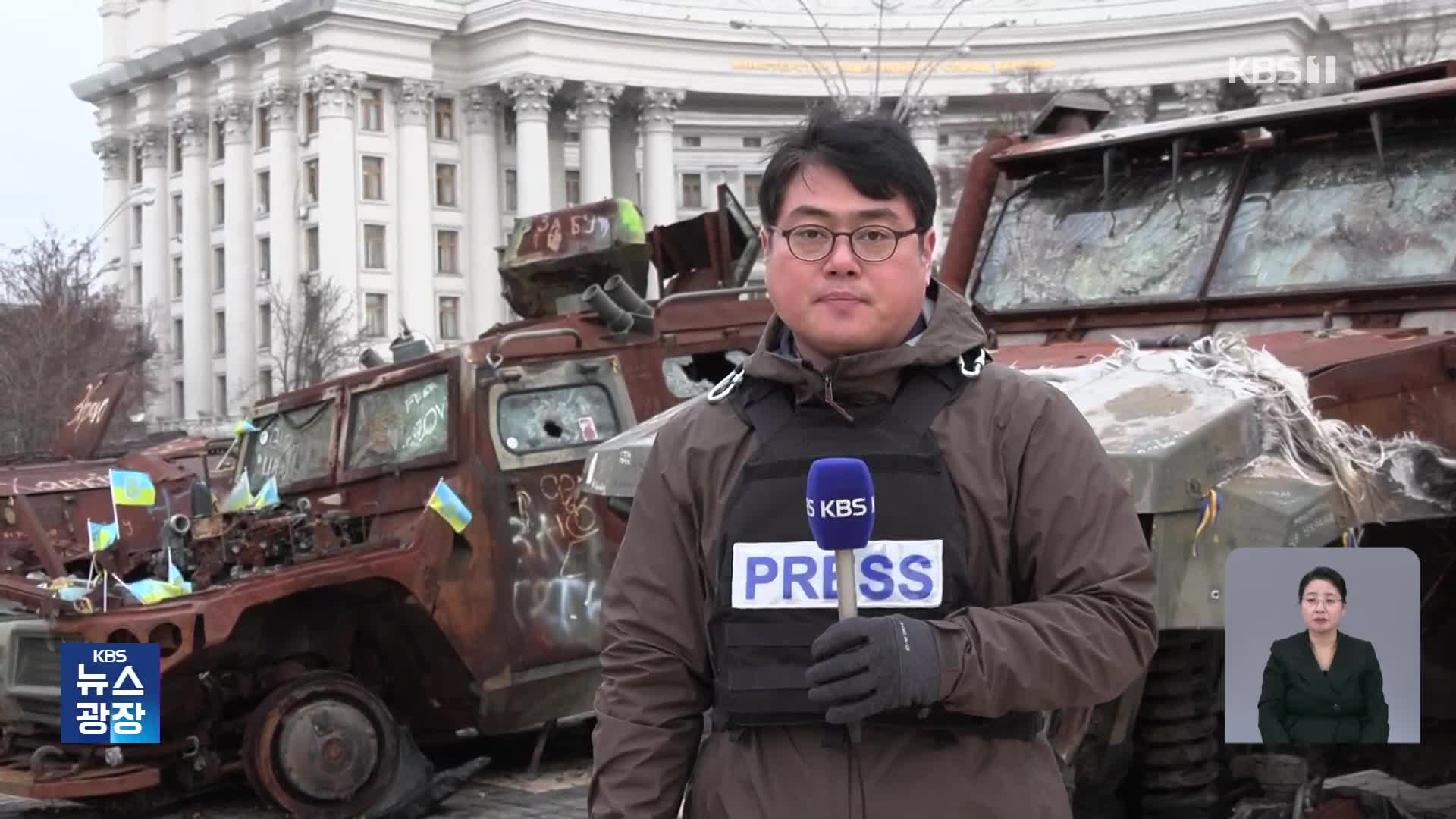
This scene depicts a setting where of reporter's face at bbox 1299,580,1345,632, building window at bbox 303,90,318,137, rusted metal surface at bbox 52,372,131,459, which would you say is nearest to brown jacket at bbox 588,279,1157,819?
reporter's face at bbox 1299,580,1345,632

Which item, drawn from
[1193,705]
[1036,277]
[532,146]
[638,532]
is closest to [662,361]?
[1036,277]

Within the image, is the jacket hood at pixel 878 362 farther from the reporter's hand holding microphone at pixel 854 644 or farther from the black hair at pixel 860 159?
the reporter's hand holding microphone at pixel 854 644

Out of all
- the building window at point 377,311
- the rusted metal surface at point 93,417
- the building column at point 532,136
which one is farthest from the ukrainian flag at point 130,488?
the building column at point 532,136

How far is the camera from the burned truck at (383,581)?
338 inches

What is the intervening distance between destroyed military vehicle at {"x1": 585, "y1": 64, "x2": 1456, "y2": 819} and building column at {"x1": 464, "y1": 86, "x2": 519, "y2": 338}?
71331 mm

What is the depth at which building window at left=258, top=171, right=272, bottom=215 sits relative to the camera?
258ft

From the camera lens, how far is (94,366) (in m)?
41.6

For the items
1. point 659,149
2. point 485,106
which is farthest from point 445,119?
point 659,149

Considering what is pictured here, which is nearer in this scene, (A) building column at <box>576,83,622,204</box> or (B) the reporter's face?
(B) the reporter's face

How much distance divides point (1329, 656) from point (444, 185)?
77.4 metres

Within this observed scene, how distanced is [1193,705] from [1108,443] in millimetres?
907

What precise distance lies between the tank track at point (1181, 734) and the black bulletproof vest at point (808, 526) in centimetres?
251

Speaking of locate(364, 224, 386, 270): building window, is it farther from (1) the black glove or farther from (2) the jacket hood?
(1) the black glove

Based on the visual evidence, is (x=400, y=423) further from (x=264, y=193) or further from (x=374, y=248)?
(x=264, y=193)
